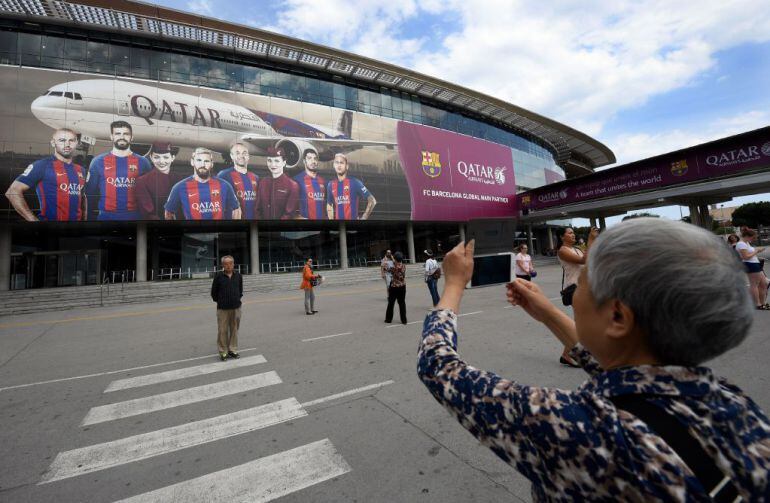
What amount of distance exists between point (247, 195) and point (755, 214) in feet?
247

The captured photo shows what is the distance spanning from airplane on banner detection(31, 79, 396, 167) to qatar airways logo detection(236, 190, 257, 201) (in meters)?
3.31

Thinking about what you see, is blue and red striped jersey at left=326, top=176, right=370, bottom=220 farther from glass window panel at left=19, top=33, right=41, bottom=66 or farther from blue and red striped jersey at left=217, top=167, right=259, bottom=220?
glass window panel at left=19, top=33, right=41, bottom=66

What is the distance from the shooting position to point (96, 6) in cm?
2297

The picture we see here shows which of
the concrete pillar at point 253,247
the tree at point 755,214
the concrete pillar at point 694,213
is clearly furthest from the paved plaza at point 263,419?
the tree at point 755,214

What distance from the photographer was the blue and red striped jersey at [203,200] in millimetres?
24528

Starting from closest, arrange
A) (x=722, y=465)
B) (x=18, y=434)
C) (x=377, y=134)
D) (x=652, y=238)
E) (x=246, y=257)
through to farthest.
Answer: (x=722, y=465), (x=652, y=238), (x=18, y=434), (x=246, y=257), (x=377, y=134)

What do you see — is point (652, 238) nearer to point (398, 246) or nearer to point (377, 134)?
point (377, 134)

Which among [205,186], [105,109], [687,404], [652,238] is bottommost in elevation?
[687,404]

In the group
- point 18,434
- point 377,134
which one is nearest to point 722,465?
point 18,434

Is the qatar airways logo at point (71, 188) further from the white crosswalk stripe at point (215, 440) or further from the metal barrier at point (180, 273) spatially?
the white crosswalk stripe at point (215, 440)

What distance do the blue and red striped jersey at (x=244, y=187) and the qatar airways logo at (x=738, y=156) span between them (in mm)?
32212

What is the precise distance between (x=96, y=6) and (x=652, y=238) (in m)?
34.4

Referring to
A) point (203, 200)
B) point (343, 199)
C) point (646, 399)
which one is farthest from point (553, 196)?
point (646, 399)

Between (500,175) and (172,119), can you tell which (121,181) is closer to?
(172,119)
